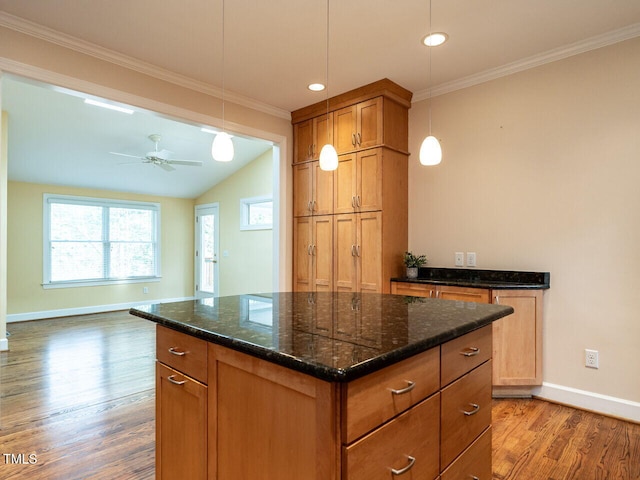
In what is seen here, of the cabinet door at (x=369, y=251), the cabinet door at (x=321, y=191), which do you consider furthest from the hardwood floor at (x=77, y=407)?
the cabinet door at (x=321, y=191)

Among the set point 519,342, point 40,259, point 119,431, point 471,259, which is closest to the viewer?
point 119,431

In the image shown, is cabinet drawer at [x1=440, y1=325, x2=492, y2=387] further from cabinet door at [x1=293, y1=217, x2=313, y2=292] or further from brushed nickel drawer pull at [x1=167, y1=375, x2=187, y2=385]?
cabinet door at [x1=293, y1=217, x2=313, y2=292]

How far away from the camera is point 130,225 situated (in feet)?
23.6

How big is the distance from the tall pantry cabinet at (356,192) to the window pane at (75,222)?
458 cm

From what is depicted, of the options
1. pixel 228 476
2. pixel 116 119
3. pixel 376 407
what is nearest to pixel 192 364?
pixel 228 476

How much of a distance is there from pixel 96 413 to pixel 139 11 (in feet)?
8.94

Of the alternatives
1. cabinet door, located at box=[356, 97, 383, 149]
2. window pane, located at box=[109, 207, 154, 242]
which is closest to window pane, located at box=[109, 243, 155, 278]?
window pane, located at box=[109, 207, 154, 242]

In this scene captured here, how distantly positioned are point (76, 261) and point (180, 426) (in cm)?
626

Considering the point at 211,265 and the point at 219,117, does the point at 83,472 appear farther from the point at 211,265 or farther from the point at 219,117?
the point at 211,265

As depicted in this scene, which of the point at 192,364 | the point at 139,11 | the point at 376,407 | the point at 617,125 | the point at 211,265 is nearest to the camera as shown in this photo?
the point at 376,407

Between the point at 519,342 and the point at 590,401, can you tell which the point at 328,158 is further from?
the point at 590,401

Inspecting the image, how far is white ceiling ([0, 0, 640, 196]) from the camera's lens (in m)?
2.37

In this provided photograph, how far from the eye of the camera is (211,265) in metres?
7.64

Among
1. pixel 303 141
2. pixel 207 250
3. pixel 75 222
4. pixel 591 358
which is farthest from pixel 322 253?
pixel 75 222
